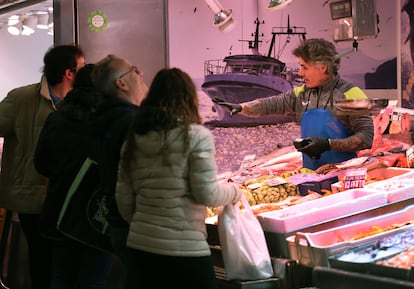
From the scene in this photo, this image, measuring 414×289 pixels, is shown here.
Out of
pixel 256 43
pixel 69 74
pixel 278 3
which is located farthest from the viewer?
pixel 256 43

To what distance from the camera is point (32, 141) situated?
421 centimetres

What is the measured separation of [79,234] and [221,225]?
0.75 m

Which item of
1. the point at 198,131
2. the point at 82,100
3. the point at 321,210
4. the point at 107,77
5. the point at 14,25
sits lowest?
the point at 321,210

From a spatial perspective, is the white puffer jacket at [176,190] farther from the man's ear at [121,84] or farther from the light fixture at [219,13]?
the light fixture at [219,13]

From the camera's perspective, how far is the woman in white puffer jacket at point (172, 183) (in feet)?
9.63

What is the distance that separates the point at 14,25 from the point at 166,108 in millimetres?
A: 4338

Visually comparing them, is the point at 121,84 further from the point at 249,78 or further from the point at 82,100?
the point at 249,78

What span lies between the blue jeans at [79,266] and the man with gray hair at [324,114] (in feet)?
4.83

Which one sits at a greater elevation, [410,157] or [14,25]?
[14,25]

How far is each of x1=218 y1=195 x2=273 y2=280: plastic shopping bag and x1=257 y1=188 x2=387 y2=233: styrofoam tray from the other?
0.71ft

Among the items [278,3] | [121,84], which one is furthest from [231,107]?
[121,84]

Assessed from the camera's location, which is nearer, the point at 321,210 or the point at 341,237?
the point at 341,237

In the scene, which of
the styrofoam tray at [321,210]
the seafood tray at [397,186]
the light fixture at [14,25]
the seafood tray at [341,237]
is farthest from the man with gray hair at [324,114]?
the light fixture at [14,25]

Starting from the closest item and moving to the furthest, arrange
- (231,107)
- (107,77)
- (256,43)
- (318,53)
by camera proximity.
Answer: (107,77), (318,53), (231,107), (256,43)
